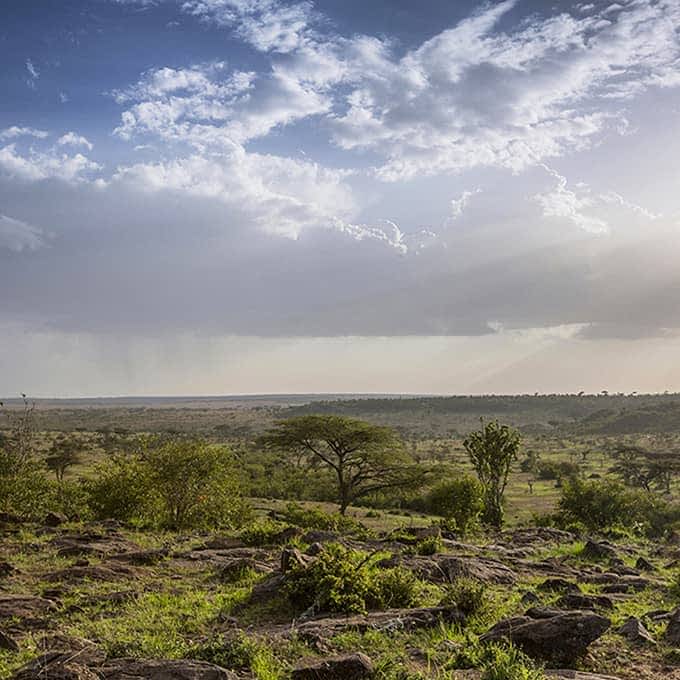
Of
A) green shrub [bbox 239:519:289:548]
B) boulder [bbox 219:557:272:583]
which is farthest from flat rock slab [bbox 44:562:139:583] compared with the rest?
green shrub [bbox 239:519:289:548]

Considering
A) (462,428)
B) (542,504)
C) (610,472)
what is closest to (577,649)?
(542,504)

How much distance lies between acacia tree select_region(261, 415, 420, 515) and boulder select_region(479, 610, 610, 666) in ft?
115

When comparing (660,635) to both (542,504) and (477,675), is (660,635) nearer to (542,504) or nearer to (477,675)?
(477,675)

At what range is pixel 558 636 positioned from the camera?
1011 centimetres

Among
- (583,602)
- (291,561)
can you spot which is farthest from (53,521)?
(583,602)

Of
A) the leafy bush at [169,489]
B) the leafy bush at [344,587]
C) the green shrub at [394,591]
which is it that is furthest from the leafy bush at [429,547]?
the leafy bush at [169,489]

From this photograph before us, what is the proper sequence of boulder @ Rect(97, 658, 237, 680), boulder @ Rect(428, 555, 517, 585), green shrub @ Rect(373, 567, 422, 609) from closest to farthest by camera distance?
boulder @ Rect(97, 658, 237, 680)
green shrub @ Rect(373, 567, 422, 609)
boulder @ Rect(428, 555, 517, 585)

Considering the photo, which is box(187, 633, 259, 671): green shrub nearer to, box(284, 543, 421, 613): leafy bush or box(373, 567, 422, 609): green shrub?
box(284, 543, 421, 613): leafy bush

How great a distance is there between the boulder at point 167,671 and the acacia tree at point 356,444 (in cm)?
3664

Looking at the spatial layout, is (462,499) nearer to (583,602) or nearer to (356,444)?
(356,444)

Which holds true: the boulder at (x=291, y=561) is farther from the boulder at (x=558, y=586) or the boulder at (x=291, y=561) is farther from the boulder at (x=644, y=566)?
the boulder at (x=644, y=566)

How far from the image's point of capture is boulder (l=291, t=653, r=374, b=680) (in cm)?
891

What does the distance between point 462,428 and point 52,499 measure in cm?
16847

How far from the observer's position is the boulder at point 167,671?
833 centimetres
